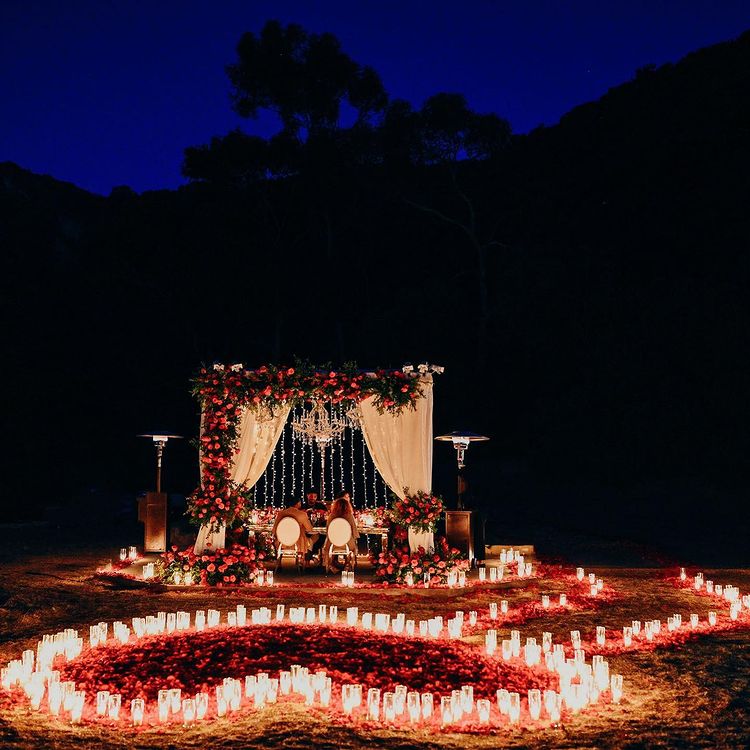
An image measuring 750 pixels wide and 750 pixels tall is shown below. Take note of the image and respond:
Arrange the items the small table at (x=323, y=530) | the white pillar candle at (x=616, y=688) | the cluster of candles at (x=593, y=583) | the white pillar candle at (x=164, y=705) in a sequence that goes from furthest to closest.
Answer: the small table at (x=323, y=530) → the cluster of candles at (x=593, y=583) → the white pillar candle at (x=616, y=688) → the white pillar candle at (x=164, y=705)

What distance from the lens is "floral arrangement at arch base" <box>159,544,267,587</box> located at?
928 centimetres

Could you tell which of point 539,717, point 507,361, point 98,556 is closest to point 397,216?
point 507,361

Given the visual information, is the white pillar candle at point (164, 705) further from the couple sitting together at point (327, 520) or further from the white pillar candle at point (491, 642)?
the couple sitting together at point (327, 520)

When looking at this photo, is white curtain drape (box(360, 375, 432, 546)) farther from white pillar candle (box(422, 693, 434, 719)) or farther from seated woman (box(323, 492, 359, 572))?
white pillar candle (box(422, 693, 434, 719))

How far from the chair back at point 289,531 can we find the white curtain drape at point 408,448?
1.29m

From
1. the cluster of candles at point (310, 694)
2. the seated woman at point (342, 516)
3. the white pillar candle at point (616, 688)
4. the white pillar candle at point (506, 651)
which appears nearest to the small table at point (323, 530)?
the seated woman at point (342, 516)

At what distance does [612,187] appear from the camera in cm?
2880

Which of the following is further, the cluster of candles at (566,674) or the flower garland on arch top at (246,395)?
the flower garland on arch top at (246,395)

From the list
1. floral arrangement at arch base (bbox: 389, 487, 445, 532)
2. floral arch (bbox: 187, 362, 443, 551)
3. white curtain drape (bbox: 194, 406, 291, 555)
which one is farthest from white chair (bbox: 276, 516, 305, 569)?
floral arrangement at arch base (bbox: 389, 487, 445, 532)

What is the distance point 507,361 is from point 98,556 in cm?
1485

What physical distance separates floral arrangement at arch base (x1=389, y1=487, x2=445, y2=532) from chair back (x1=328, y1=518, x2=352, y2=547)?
0.59m

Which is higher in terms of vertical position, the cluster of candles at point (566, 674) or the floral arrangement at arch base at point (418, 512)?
the floral arrangement at arch base at point (418, 512)

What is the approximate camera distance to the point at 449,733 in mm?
4363

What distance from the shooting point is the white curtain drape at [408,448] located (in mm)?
9812
